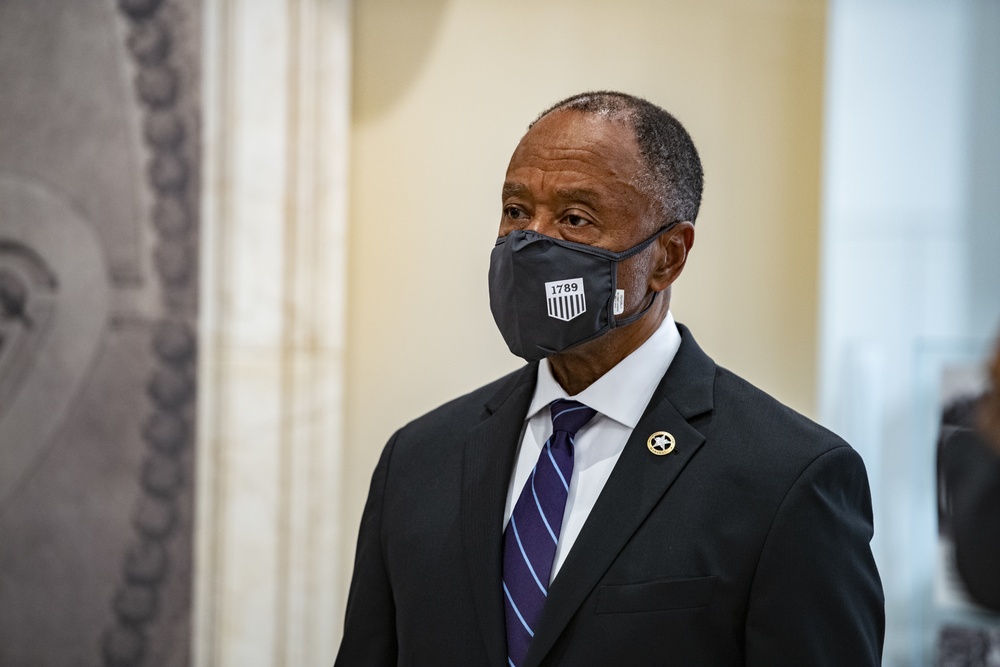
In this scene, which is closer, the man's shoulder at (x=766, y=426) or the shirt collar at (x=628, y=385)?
the man's shoulder at (x=766, y=426)

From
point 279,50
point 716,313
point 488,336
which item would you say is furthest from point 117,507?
point 716,313

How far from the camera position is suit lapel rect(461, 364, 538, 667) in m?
1.84

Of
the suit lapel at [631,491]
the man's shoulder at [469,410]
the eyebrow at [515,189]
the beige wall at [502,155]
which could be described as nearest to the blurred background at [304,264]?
the beige wall at [502,155]

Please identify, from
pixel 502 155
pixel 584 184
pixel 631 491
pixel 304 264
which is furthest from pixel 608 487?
pixel 502 155

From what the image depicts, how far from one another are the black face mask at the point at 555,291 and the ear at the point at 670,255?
110 millimetres

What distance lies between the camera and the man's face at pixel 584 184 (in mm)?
1932

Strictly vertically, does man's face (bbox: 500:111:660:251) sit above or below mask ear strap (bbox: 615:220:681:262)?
above

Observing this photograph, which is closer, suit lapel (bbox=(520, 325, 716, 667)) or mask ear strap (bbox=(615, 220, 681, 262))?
suit lapel (bbox=(520, 325, 716, 667))

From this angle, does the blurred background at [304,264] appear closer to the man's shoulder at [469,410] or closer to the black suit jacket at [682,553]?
the man's shoulder at [469,410]

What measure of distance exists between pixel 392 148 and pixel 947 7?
1.85m

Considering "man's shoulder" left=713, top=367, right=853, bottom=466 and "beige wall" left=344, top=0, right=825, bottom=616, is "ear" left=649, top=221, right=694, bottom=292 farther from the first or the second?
"beige wall" left=344, top=0, right=825, bottom=616

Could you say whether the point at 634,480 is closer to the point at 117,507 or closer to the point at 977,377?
the point at 977,377

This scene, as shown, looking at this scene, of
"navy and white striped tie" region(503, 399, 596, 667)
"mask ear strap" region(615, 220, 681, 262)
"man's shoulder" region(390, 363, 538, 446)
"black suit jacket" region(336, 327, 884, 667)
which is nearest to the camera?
"black suit jacket" region(336, 327, 884, 667)

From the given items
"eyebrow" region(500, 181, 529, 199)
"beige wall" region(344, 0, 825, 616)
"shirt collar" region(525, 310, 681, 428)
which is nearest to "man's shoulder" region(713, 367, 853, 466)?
"shirt collar" region(525, 310, 681, 428)
